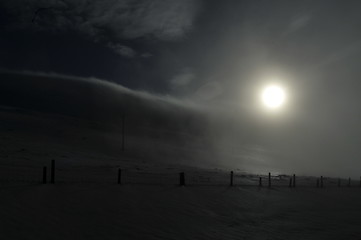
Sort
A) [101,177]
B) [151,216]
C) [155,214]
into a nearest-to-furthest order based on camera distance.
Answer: [151,216] < [155,214] < [101,177]

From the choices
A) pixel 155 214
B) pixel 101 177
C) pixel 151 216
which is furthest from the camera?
pixel 101 177

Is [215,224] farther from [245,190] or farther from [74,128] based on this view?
[74,128]

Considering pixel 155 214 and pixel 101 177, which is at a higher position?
pixel 155 214

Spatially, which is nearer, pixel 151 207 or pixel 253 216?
pixel 151 207

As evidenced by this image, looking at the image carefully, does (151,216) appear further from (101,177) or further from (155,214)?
(101,177)

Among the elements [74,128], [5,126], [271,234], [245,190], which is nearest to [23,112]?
[74,128]

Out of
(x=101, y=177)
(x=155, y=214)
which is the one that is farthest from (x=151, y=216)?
(x=101, y=177)

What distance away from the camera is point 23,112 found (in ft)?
480

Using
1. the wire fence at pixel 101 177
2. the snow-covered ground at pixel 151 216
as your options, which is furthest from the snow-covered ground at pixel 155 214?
the wire fence at pixel 101 177

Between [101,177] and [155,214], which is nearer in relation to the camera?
[155,214]

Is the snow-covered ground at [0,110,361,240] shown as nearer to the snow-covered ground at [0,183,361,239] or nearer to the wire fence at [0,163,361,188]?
the snow-covered ground at [0,183,361,239]

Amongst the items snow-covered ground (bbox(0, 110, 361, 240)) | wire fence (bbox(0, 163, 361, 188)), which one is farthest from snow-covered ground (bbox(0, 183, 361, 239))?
wire fence (bbox(0, 163, 361, 188))

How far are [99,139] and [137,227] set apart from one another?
107m

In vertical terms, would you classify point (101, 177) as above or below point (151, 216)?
below
